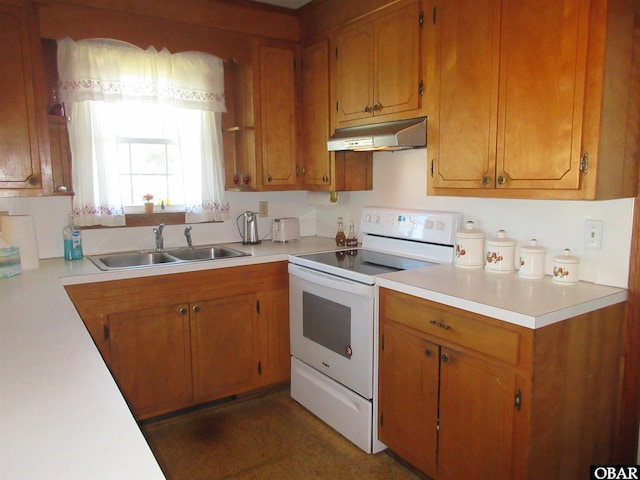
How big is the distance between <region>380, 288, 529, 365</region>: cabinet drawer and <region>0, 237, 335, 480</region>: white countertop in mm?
1254

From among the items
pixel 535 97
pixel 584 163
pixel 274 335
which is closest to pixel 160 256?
pixel 274 335

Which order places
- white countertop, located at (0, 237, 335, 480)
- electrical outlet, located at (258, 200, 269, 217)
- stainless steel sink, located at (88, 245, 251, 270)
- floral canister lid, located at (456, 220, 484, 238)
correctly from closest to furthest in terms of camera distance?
white countertop, located at (0, 237, 335, 480)
floral canister lid, located at (456, 220, 484, 238)
stainless steel sink, located at (88, 245, 251, 270)
electrical outlet, located at (258, 200, 269, 217)

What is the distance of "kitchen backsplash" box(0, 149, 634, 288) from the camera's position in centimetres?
194

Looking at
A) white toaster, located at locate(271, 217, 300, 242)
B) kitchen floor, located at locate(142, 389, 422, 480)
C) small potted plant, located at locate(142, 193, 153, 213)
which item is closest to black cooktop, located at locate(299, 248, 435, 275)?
white toaster, located at locate(271, 217, 300, 242)

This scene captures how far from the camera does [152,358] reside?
255cm

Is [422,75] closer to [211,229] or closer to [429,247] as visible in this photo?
[429,247]

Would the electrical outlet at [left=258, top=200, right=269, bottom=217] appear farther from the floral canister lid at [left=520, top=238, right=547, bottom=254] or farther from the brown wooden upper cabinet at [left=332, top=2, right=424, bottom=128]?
the floral canister lid at [left=520, top=238, right=547, bottom=254]

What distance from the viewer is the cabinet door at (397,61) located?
236cm

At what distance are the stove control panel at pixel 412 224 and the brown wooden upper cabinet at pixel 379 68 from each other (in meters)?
0.54

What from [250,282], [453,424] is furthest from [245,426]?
[453,424]

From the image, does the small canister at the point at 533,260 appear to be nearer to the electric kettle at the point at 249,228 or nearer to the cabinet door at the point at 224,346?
the cabinet door at the point at 224,346

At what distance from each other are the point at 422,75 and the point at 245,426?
6.78 feet

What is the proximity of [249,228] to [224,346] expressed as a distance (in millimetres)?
869

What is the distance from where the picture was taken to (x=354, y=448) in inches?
94.4
